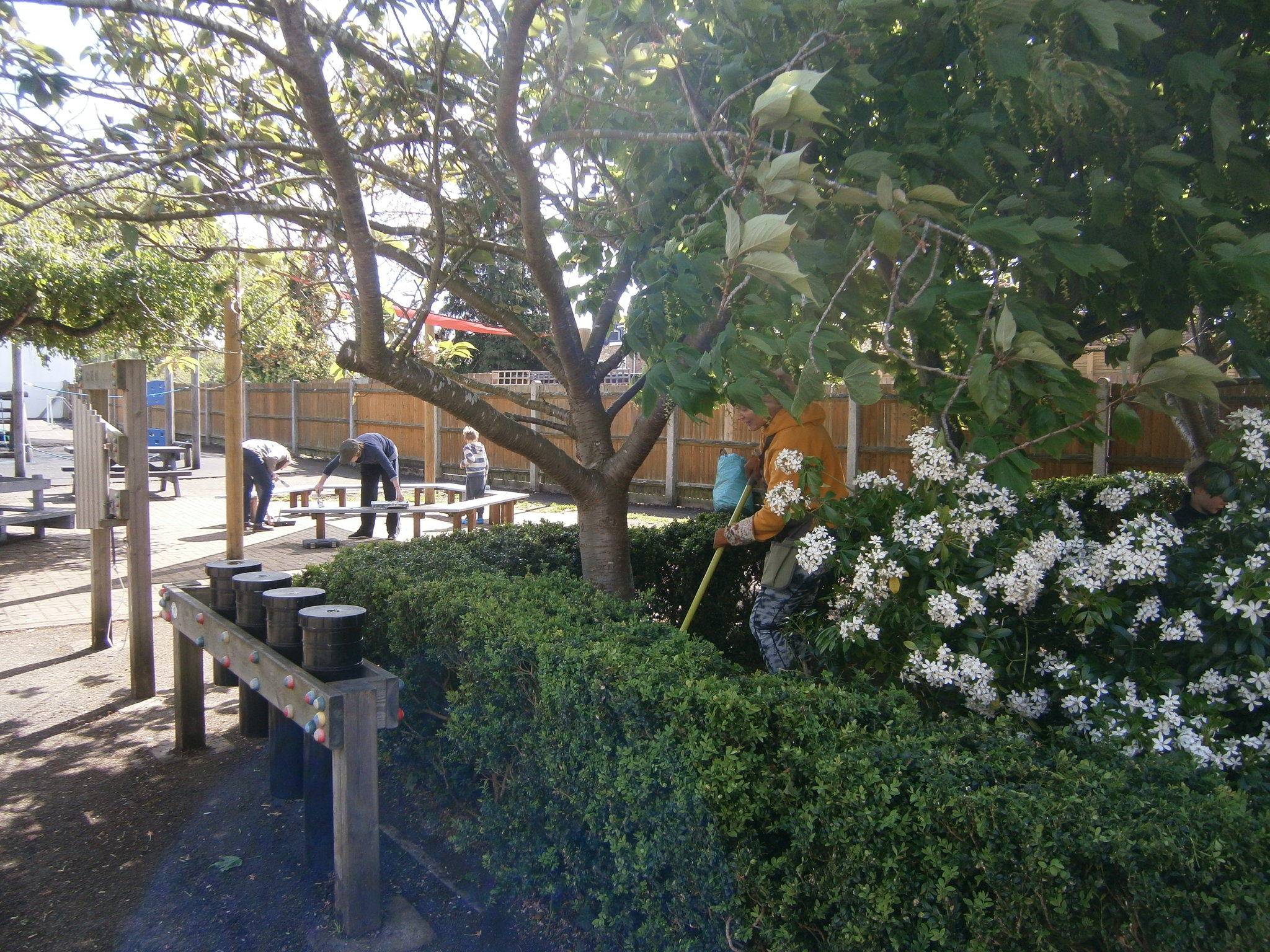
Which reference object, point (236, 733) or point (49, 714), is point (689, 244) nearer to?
point (236, 733)

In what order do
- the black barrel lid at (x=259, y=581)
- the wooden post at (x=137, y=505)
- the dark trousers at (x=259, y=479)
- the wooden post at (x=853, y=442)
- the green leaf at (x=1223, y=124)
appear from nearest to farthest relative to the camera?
1. the green leaf at (x=1223, y=124)
2. the black barrel lid at (x=259, y=581)
3. the wooden post at (x=137, y=505)
4. the dark trousers at (x=259, y=479)
5. the wooden post at (x=853, y=442)

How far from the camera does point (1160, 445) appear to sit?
1256 centimetres

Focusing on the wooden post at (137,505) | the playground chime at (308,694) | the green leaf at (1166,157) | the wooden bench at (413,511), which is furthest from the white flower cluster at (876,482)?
the wooden bench at (413,511)

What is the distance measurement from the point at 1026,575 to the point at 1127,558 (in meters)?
0.29

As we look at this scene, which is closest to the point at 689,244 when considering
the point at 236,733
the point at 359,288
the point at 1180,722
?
the point at 359,288

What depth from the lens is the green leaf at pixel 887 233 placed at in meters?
2.71

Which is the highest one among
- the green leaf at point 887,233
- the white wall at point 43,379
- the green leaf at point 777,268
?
the white wall at point 43,379

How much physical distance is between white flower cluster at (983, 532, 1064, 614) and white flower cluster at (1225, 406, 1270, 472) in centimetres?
62

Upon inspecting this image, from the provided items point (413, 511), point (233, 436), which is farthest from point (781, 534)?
point (413, 511)

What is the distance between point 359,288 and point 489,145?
7.11ft

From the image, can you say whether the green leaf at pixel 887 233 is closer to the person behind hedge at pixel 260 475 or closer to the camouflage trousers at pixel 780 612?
the camouflage trousers at pixel 780 612

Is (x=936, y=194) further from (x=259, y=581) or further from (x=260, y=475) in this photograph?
(x=260, y=475)

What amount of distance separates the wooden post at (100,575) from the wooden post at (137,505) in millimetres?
709

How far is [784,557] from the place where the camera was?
412 centimetres
